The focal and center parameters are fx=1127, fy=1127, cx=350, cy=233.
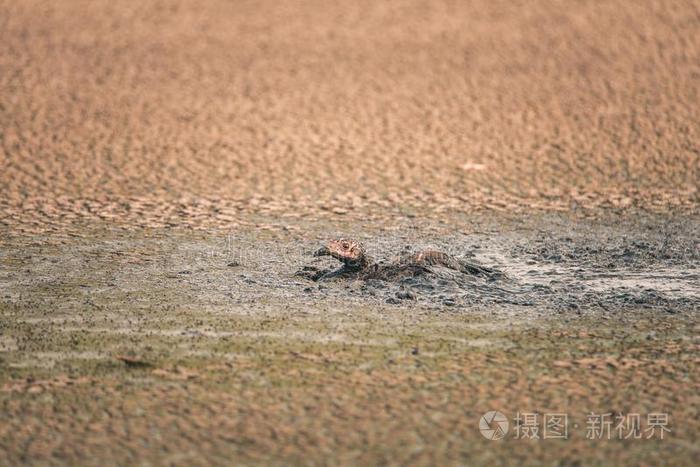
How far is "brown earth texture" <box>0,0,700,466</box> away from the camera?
2.02 metres

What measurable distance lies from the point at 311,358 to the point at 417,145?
202 cm

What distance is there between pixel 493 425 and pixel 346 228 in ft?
4.84

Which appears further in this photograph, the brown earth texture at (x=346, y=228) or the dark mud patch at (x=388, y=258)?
the dark mud patch at (x=388, y=258)

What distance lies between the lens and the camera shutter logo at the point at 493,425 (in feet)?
6.39

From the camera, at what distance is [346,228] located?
339cm

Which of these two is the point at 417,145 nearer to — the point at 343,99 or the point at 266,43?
the point at 343,99

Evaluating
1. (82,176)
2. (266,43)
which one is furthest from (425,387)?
(266,43)

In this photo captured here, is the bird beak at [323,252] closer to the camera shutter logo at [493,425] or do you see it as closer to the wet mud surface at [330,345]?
the wet mud surface at [330,345]

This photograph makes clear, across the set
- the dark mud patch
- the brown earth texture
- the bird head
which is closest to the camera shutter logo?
the brown earth texture

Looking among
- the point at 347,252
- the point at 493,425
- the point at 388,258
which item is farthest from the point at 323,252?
the point at 493,425

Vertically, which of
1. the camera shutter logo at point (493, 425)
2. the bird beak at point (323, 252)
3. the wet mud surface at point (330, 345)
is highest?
the bird beak at point (323, 252)

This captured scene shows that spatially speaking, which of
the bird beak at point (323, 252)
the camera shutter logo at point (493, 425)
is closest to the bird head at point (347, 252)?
the bird beak at point (323, 252)

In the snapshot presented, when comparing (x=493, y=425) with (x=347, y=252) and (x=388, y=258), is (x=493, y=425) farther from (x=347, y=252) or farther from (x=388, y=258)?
(x=388, y=258)

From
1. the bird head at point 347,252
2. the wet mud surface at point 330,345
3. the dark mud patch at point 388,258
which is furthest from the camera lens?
the bird head at point 347,252
